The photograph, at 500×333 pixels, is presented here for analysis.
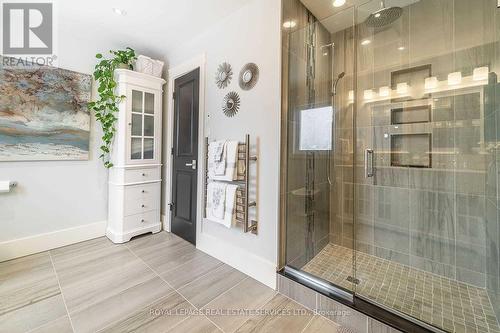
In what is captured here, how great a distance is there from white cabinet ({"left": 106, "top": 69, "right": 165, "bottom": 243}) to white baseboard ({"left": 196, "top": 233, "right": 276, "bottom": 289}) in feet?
3.02

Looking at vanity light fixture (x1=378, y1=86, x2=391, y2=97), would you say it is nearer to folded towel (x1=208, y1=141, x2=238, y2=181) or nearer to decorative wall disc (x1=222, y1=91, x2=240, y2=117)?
decorative wall disc (x1=222, y1=91, x2=240, y2=117)

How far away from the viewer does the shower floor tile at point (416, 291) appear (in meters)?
1.31

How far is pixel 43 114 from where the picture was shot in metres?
2.28

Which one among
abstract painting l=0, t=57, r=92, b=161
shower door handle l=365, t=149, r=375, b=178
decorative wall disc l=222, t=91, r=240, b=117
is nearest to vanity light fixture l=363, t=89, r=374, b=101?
shower door handle l=365, t=149, r=375, b=178

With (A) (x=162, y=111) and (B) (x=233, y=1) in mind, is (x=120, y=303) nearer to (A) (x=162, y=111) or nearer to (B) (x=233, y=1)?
(A) (x=162, y=111)

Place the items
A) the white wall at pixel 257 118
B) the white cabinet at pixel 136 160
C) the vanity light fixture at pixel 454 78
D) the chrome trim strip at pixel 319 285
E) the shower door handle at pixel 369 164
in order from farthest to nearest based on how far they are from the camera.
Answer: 1. the white cabinet at pixel 136 160
2. the shower door handle at pixel 369 164
3. the white wall at pixel 257 118
4. the vanity light fixture at pixel 454 78
5. the chrome trim strip at pixel 319 285

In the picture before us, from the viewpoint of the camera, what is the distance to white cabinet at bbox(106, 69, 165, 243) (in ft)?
8.34

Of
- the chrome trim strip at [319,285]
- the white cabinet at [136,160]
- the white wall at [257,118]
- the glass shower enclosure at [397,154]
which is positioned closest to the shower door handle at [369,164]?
the glass shower enclosure at [397,154]

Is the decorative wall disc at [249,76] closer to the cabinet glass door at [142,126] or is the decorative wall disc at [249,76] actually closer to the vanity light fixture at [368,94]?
the vanity light fixture at [368,94]

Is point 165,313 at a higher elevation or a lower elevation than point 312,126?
lower

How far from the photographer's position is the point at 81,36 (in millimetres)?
2492

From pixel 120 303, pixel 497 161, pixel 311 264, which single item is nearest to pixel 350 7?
pixel 497 161

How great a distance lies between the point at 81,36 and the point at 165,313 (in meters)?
3.16

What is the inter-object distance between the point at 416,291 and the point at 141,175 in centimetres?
307
